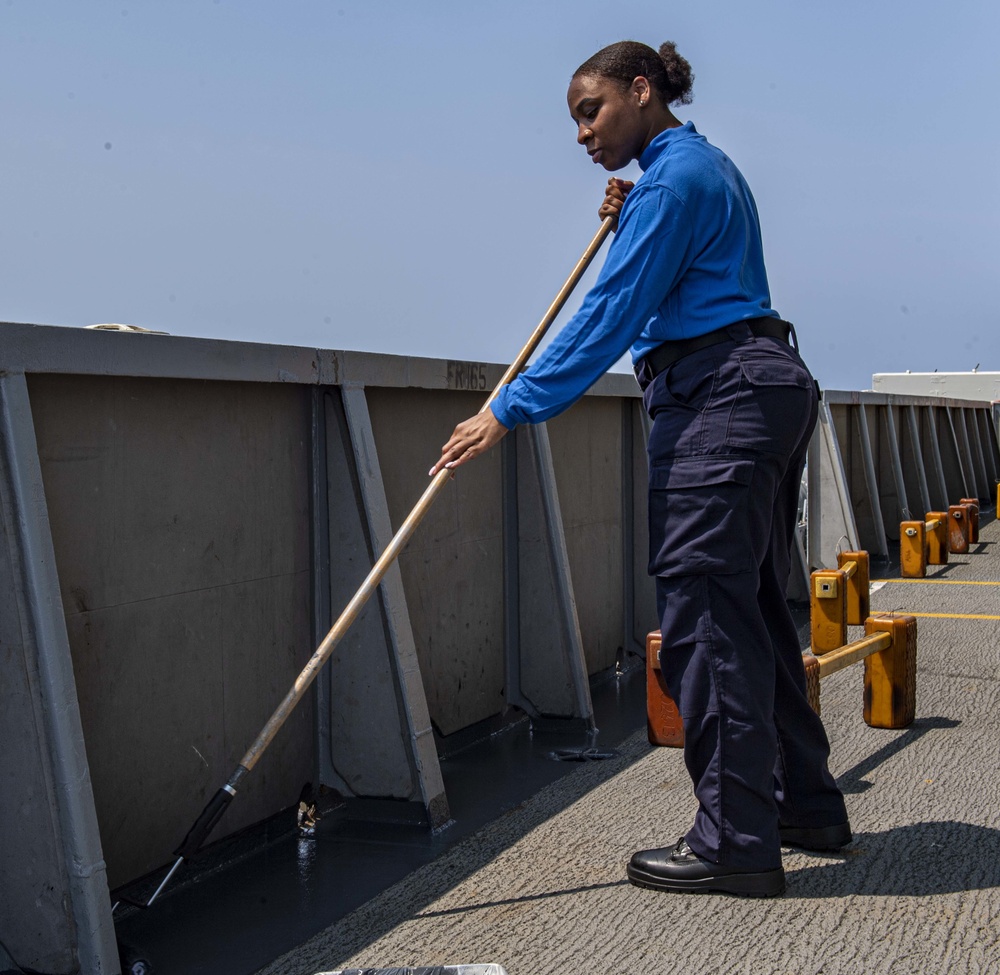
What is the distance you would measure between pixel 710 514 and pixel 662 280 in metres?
A: 0.61

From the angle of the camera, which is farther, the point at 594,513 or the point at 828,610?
the point at 594,513

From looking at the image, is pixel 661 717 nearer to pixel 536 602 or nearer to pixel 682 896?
pixel 536 602

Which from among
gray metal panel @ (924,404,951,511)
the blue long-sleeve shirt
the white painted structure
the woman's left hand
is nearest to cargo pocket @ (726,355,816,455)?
the blue long-sleeve shirt

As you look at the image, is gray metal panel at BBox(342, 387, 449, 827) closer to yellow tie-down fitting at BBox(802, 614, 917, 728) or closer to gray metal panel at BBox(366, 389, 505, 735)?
gray metal panel at BBox(366, 389, 505, 735)

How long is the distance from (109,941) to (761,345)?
213 centimetres

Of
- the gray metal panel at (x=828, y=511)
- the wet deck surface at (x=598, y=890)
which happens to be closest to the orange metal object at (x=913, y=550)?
the gray metal panel at (x=828, y=511)

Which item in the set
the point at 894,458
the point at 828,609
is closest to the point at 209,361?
the point at 828,609

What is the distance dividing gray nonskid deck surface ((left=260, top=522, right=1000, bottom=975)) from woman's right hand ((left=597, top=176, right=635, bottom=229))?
73.2 inches

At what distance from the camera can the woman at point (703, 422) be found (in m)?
3.25

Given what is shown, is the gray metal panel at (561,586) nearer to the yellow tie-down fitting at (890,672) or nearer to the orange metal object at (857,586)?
the yellow tie-down fitting at (890,672)

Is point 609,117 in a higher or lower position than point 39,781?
higher

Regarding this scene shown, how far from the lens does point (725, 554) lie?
3258 mm

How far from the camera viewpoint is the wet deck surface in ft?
9.95

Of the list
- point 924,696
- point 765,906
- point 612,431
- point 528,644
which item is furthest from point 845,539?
point 765,906
